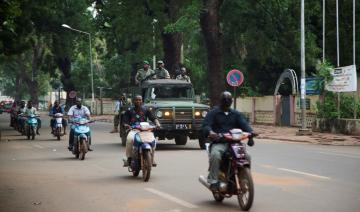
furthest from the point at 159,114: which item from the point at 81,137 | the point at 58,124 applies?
the point at 58,124

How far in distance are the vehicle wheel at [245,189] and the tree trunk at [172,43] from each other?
1123 inches

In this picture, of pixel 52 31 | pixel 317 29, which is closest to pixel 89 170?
pixel 317 29

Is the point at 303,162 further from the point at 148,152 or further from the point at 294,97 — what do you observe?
the point at 294,97

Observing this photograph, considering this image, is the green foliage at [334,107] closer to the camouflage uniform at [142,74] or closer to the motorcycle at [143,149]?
the camouflage uniform at [142,74]

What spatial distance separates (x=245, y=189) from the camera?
27.1ft

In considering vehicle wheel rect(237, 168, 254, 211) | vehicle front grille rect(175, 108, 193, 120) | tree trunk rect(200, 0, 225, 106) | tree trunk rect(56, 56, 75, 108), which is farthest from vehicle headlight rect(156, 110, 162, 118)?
tree trunk rect(56, 56, 75, 108)

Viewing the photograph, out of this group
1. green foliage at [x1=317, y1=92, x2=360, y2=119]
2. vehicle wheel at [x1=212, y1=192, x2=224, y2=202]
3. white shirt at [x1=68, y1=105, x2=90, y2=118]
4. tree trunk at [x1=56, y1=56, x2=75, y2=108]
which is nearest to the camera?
vehicle wheel at [x1=212, y1=192, x2=224, y2=202]

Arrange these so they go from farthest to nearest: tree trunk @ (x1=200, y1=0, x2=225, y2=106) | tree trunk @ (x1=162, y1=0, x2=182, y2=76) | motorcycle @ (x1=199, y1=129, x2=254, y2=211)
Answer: tree trunk @ (x1=162, y1=0, x2=182, y2=76) < tree trunk @ (x1=200, y1=0, x2=225, y2=106) < motorcycle @ (x1=199, y1=129, x2=254, y2=211)

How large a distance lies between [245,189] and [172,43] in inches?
1160

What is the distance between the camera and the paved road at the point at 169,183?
888 centimetres

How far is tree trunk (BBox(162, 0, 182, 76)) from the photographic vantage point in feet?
121

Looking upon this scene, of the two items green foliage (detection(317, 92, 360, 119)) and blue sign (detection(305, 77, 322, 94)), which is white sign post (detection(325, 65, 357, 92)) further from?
blue sign (detection(305, 77, 322, 94))

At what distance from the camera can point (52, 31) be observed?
52375 millimetres

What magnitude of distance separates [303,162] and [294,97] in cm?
1934
